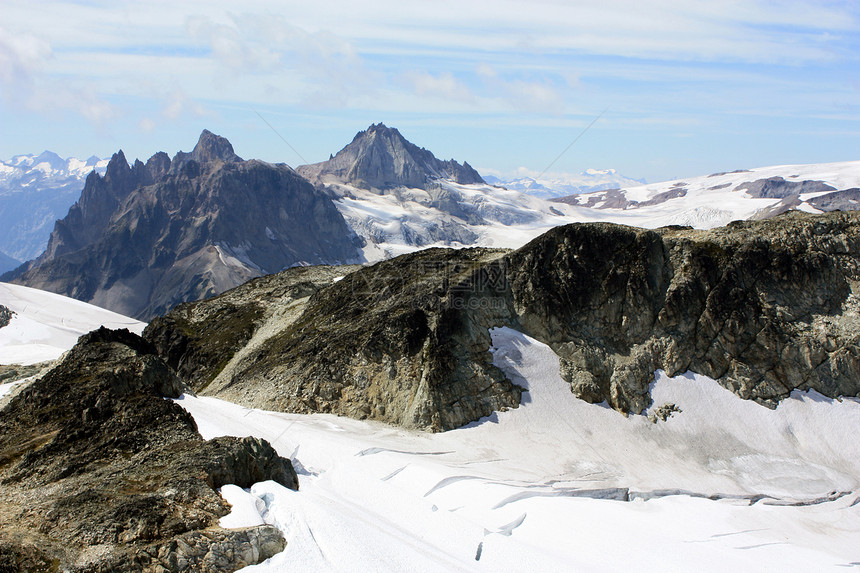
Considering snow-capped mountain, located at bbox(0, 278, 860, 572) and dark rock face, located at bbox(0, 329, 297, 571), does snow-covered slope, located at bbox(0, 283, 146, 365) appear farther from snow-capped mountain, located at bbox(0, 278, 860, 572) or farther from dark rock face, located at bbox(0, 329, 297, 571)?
dark rock face, located at bbox(0, 329, 297, 571)

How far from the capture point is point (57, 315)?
172m

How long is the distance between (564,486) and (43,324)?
14710cm

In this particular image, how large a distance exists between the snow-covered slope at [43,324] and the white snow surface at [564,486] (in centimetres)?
7955

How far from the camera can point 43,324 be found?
14950 centimetres

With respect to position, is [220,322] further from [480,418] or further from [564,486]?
[564,486]

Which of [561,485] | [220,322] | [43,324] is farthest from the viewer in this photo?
[43,324]

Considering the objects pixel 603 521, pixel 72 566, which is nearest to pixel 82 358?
pixel 72 566

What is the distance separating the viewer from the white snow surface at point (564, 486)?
28.6m

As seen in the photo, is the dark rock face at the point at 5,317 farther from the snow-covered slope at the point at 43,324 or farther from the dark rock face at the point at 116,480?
the dark rock face at the point at 116,480

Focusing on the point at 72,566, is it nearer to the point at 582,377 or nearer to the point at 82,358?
the point at 82,358

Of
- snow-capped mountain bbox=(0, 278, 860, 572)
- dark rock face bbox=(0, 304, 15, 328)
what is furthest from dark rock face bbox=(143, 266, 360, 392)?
dark rock face bbox=(0, 304, 15, 328)

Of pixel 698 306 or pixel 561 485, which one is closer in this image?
pixel 561 485

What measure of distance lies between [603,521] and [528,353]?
2236 cm

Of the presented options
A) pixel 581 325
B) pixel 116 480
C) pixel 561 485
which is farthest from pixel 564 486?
pixel 116 480
